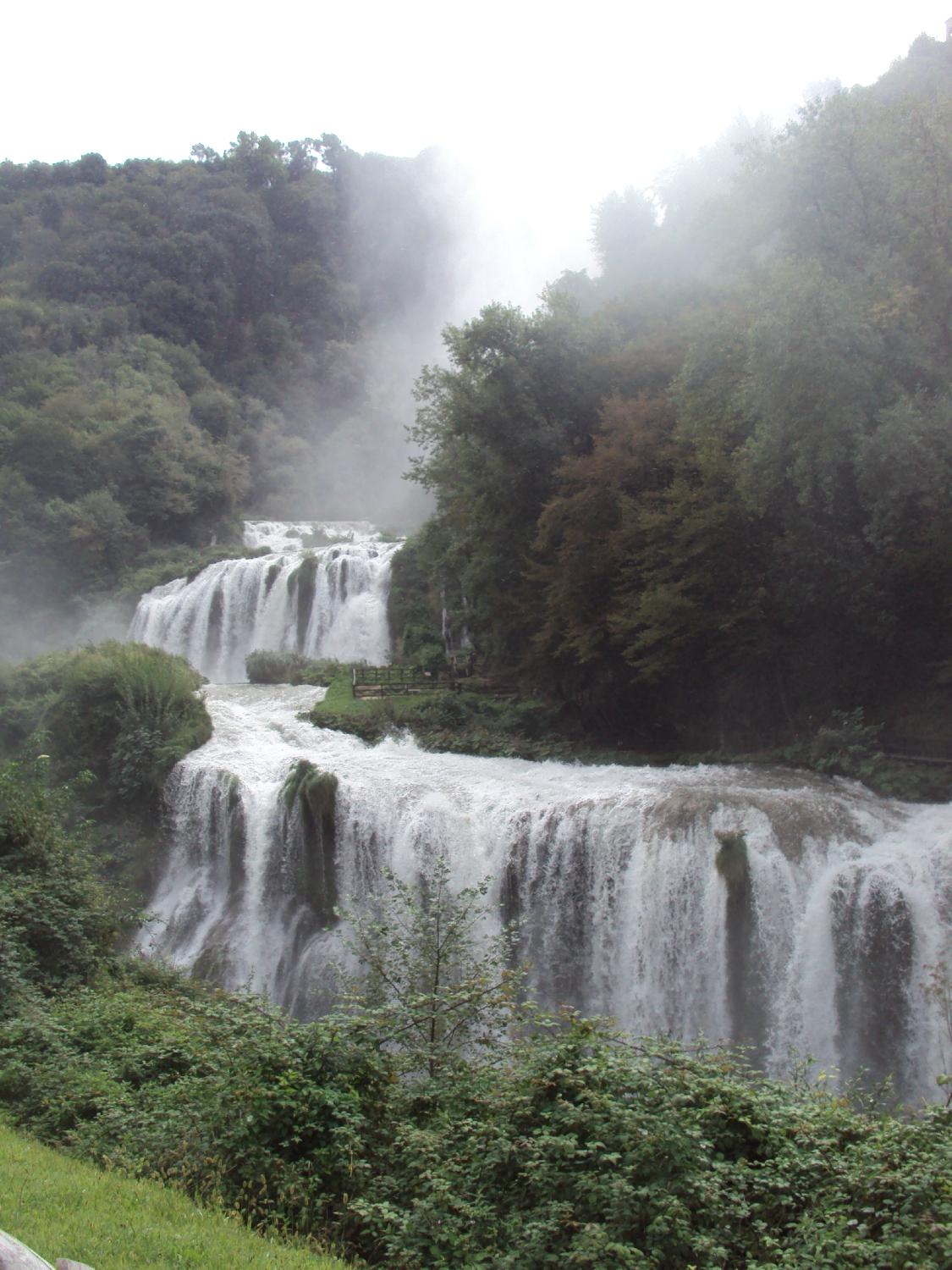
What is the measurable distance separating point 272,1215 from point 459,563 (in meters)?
21.4

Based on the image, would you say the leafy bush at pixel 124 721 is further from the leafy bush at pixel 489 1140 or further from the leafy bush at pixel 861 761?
the leafy bush at pixel 489 1140

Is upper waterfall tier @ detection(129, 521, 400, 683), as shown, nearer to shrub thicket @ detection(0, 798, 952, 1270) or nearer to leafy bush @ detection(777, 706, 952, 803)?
leafy bush @ detection(777, 706, 952, 803)

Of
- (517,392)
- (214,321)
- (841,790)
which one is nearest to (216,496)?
(214,321)

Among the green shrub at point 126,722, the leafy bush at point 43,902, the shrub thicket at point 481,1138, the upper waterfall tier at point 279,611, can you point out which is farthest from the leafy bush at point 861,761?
the upper waterfall tier at point 279,611

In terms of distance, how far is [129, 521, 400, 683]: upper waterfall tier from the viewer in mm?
33625

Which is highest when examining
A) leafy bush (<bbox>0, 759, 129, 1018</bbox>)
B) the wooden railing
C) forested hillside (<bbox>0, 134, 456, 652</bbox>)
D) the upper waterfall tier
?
forested hillside (<bbox>0, 134, 456, 652</bbox>)

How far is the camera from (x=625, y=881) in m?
15.5

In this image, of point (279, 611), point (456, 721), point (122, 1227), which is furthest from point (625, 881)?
point (279, 611)

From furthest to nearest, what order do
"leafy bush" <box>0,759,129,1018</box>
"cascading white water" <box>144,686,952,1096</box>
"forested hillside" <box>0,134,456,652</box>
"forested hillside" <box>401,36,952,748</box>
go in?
"forested hillside" <box>0,134,456,652</box>
"forested hillside" <box>401,36,952,748</box>
"cascading white water" <box>144,686,952,1096</box>
"leafy bush" <box>0,759,129,1018</box>

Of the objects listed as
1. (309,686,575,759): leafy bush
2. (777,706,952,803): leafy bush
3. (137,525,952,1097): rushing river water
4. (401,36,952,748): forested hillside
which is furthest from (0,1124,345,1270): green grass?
(309,686,575,759): leafy bush

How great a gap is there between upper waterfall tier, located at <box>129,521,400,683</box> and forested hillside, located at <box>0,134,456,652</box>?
558 centimetres

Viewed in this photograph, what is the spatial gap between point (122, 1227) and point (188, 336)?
70.7 metres

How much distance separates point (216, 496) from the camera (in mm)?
51344

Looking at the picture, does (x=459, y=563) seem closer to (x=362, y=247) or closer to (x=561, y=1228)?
(x=561, y=1228)
